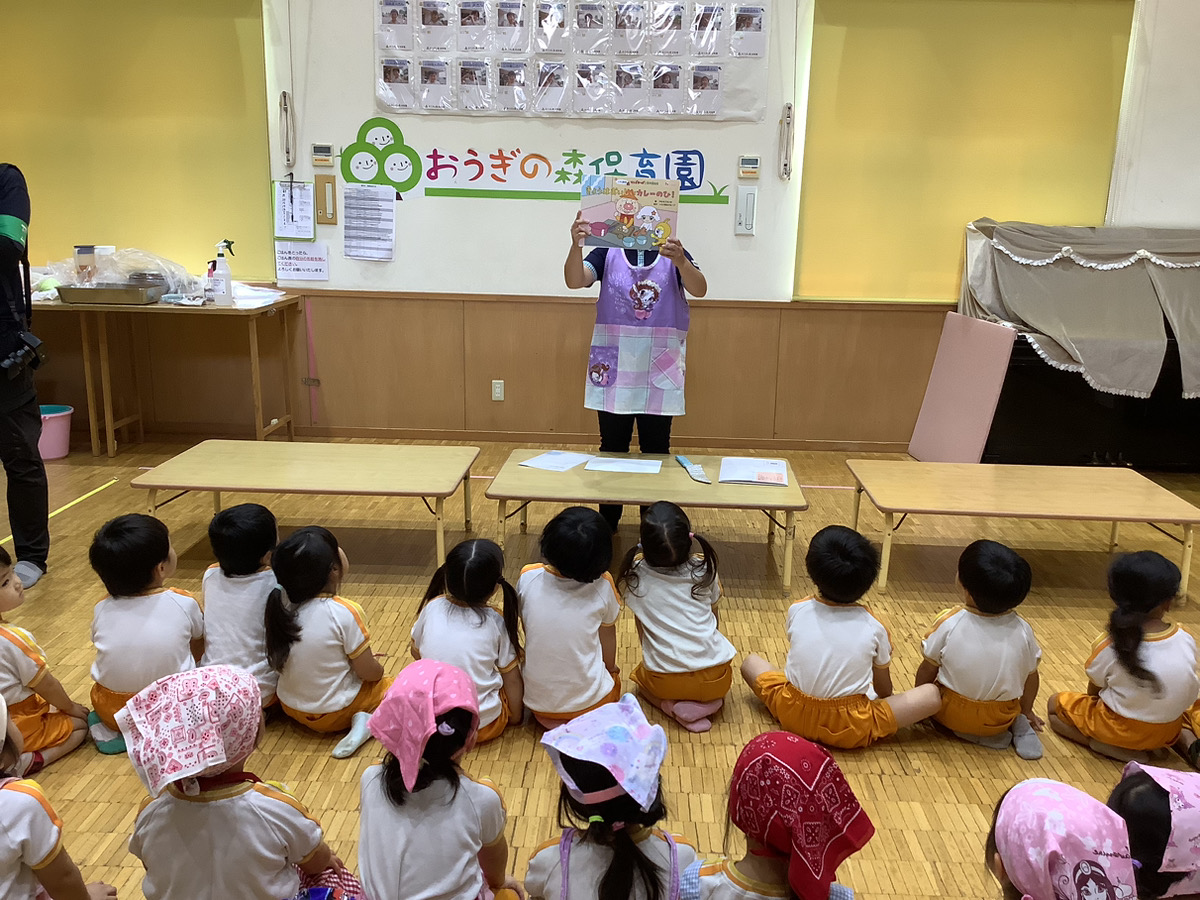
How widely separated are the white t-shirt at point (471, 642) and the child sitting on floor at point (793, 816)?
90 cm

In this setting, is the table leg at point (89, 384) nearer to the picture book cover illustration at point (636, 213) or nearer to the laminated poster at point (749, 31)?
the picture book cover illustration at point (636, 213)

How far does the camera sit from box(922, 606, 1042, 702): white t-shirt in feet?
7.44

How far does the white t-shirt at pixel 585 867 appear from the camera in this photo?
4.45ft

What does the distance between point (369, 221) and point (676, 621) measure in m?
3.51

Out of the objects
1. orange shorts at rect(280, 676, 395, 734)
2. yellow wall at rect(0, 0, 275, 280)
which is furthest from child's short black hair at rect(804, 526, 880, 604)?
yellow wall at rect(0, 0, 275, 280)

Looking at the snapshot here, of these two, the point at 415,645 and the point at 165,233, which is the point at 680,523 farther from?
the point at 165,233

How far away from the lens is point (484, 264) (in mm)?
5133

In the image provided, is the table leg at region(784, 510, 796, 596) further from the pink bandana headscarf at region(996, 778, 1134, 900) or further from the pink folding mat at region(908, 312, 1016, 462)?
the pink bandana headscarf at region(996, 778, 1134, 900)

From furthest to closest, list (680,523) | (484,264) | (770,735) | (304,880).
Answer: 1. (484,264)
2. (680,523)
3. (304,880)
4. (770,735)

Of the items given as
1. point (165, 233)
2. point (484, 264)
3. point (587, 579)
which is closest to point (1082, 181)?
point (484, 264)

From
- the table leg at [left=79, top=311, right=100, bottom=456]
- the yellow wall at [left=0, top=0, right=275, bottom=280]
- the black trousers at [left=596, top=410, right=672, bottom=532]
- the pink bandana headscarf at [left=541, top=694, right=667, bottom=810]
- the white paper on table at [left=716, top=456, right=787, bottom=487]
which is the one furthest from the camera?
the yellow wall at [left=0, top=0, right=275, bottom=280]

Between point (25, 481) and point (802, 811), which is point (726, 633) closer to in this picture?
point (802, 811)

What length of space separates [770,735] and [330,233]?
4.43 meters

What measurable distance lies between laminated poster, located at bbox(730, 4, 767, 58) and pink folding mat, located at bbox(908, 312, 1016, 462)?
69.2 inches
